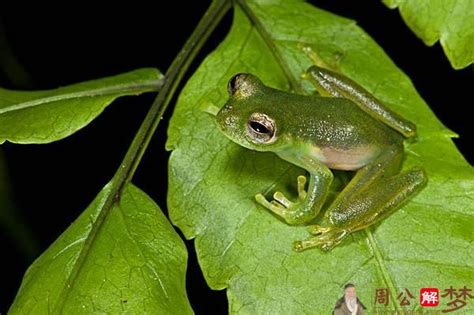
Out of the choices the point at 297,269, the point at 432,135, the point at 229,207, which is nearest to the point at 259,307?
the point at 297,269

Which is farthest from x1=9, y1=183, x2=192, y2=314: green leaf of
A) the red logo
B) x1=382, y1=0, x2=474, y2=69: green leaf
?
x1=382, y1=0, x2=474, y2=69: green leaf

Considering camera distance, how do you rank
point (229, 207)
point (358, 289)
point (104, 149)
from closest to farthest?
point (358, 289) → point (229, 207) → point (104, 149)

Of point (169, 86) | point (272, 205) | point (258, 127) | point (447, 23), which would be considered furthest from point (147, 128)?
point (447, 23)

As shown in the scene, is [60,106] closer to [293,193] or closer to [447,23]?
[293,193]

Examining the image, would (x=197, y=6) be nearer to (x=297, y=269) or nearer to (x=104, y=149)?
(x=104, y=149)

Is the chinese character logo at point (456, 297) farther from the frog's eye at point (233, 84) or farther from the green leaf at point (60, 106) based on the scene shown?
the green leaf at point (60, 106)

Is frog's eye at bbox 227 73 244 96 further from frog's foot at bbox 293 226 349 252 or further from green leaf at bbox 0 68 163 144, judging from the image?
frog's foot at bbox 293 226 349 252
